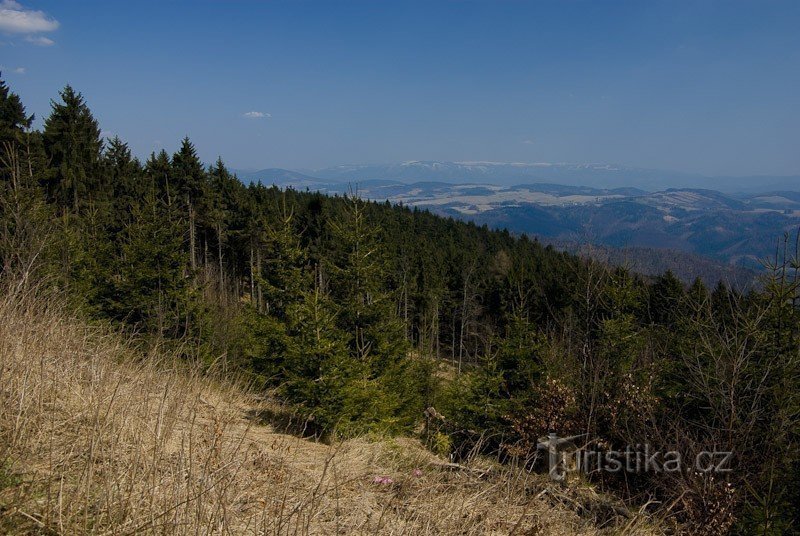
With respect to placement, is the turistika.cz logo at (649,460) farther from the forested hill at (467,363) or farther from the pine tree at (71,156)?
the pine tree at (71,156)

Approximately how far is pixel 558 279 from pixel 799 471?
38679 mm

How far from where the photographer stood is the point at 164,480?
259cm

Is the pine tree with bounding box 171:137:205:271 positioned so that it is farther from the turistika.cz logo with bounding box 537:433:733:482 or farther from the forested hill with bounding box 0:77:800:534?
the turistika.cz logo with bounding box 537:433:733:482

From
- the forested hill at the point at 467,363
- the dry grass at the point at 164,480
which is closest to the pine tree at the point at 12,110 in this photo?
the forested hill at the point at 467,363

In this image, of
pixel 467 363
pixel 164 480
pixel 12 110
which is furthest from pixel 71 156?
pixel 164 480

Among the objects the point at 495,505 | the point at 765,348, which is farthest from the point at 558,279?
the point at 495,505

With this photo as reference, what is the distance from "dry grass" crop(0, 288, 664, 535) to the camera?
7.11ft

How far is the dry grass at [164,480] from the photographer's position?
2166mm

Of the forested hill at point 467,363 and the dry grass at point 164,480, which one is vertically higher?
the dry grass at point 164,480

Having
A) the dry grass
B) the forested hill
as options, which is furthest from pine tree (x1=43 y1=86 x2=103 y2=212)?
the dry grass

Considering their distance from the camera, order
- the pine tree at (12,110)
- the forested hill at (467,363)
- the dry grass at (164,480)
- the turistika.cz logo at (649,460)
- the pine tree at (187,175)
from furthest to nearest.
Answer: the pine tree at (187,175), the pine tree at (12,110), the forested hill at (467,363), the turistika.cz logo at (649,460), the dry grass at (164,480)

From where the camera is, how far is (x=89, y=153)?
35719 millimetres

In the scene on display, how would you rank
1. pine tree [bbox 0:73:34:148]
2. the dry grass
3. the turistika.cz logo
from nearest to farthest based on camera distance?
the dry grass < the turistika.cz logo < pine tree [bbox 0:73:34:148]

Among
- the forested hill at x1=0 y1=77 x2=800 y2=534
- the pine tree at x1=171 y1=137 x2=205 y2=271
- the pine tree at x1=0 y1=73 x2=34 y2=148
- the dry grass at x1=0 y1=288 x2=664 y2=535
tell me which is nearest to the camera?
the dry grass at x1=0 y1=288 x2=664 y2=535
